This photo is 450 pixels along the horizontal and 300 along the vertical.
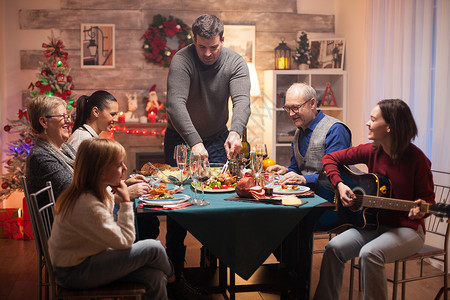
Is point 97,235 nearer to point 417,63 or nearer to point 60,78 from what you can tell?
point 417,63

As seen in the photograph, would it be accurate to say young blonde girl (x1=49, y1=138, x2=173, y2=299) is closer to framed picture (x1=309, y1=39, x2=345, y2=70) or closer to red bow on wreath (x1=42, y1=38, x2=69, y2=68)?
red bow on wreath (x1=42, y1=38, x2=69, y2=68)

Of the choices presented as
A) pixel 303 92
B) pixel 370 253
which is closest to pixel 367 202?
pixel 370 253

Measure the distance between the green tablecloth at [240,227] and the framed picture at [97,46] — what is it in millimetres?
4020

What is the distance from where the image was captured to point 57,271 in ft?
6.54

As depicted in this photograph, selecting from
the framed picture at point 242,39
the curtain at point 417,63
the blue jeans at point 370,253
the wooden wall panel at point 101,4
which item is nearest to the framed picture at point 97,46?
the wooden wall panel at point 101,4

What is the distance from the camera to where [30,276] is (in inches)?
150

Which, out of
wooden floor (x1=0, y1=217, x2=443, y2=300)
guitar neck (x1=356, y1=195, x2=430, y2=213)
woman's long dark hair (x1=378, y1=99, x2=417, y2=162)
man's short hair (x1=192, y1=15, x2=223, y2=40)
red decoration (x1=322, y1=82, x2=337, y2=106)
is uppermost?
man's short hair (x1=192, y1=15, x2=223, y2=40)

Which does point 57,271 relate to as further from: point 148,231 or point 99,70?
point 99,70

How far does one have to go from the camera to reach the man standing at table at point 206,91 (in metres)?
3.18

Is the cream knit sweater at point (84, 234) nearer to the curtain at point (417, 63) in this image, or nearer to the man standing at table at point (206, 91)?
the man standing at table at point (206, 91)

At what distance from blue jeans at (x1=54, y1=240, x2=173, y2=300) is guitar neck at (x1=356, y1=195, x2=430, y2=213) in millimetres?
1070

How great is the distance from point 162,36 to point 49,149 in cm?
367

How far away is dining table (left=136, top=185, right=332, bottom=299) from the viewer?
2.28 meters

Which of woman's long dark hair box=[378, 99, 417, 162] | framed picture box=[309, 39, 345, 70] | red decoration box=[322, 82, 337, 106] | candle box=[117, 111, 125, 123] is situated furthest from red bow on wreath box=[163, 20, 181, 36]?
woman's long dark hair box=[378, 99, 417, 162]
